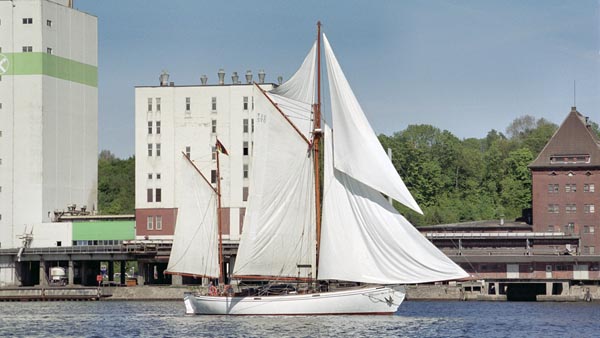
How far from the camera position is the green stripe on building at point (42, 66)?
145750 mm

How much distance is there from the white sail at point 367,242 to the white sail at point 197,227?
1351cm

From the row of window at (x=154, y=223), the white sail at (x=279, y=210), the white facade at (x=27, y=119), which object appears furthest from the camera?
the white facade at (x=27, y=119)

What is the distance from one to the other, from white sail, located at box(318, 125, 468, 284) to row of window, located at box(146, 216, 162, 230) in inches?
2302

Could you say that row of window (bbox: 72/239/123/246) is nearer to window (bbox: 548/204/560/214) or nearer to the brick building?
the brick building

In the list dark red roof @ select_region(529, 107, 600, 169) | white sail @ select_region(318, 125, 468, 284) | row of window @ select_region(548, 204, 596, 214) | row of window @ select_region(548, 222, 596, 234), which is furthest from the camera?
dark red roof @ select_region(529, 107, 600, 169)

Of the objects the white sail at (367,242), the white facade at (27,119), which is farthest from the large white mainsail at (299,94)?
the white facade at (27,119)

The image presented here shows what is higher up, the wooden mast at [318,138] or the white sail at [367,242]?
the wooden mast at [318,138]

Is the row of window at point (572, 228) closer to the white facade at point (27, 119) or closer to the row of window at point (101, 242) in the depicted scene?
the row of window at point (101, 242)

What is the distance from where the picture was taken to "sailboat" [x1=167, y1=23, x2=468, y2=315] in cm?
8525

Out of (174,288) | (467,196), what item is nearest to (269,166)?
(174,288)

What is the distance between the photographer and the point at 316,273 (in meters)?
89.1

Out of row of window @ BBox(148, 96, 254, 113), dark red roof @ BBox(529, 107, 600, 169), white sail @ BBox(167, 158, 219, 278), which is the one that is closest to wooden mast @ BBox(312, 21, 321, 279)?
white sail @ BBox(167, 158, 219, 278)

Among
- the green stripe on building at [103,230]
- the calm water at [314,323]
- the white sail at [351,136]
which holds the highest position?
the white sail at [351,136]

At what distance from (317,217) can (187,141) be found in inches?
2222
